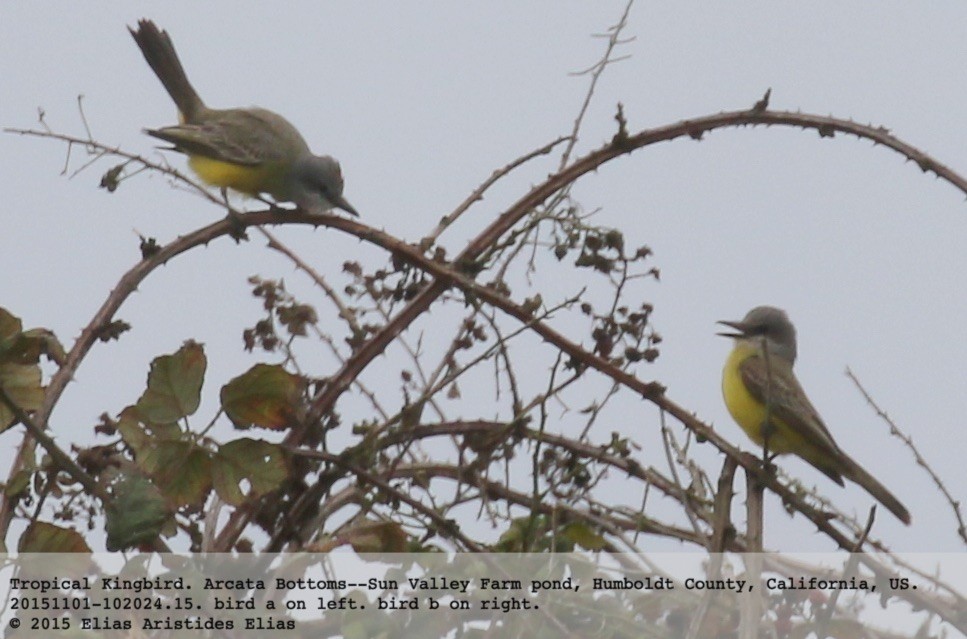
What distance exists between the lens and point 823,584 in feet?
7.04

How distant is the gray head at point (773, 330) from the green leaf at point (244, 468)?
6.83 ft

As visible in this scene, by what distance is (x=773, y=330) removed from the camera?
12.6ft

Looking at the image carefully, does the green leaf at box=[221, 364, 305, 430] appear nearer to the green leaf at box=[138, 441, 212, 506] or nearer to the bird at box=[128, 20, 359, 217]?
the green leaf at box=[138, 441, 212, 506]

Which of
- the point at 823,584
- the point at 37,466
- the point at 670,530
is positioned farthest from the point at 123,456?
the point at 823,584

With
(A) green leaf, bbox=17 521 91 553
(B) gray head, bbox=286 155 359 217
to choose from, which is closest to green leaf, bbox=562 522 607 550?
(A) green leaf, bbox=17 521 91 553

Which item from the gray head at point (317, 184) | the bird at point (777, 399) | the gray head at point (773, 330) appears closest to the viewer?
the bird at point (777, 399)

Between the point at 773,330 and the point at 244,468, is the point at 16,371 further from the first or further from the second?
the point at 773,330

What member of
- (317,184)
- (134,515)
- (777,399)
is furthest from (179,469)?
(317,184)

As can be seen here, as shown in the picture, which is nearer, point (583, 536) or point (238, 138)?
point (583, 536)

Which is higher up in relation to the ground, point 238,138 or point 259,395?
point 238,138

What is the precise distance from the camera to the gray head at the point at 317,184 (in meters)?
4.07

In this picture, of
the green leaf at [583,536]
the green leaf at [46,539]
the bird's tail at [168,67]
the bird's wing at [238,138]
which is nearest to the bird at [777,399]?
the green leaf at [583,536]

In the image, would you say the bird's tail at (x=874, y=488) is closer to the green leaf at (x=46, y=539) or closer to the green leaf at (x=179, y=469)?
the green leaf at (x=179, y=469)

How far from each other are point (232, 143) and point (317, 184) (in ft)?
1.67
